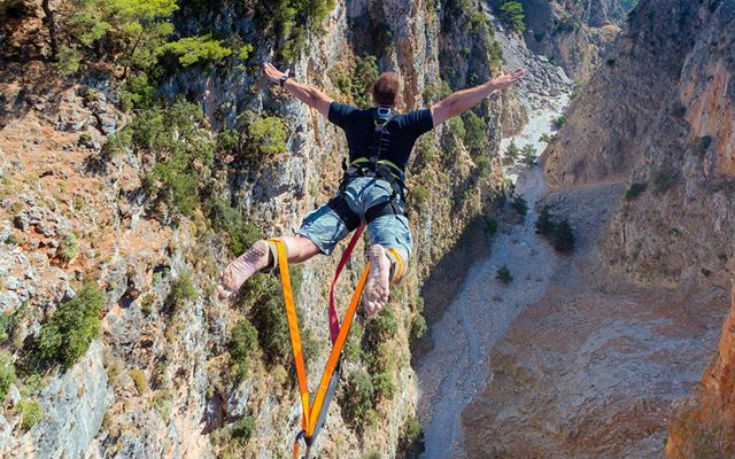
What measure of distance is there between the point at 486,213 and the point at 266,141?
28.6 metres

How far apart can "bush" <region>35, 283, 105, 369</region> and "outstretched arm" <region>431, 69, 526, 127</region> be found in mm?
7498

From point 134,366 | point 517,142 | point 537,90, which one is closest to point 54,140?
point 134,366

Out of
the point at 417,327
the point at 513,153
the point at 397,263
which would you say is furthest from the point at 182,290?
the point at 513,153

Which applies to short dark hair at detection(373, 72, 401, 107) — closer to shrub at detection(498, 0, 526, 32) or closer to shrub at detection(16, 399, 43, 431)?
shrub at detection(16, 399, 43, 431)

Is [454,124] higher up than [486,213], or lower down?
higher up

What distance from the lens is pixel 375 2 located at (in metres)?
29.7

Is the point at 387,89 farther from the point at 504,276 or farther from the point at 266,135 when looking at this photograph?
the point at 504,276

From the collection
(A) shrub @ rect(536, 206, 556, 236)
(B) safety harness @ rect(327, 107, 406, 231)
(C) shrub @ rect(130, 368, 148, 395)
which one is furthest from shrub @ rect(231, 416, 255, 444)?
(A) shrub @ rect(536, 206, 556, 236)

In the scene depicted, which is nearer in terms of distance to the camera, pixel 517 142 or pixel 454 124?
pixel 454 124

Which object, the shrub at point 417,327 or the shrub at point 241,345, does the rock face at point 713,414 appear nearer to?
the shrub at point 417,327

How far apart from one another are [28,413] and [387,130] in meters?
7.55

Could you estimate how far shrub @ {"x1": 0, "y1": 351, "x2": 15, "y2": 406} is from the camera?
335 inches

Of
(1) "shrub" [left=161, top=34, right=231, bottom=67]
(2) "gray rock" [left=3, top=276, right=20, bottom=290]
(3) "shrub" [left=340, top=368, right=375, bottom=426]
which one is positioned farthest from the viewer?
(3) "shrub" [left=340, top=368, right=375, bottom=426]

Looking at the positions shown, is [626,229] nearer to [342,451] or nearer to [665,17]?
[665,17]
